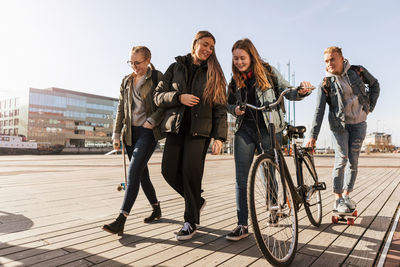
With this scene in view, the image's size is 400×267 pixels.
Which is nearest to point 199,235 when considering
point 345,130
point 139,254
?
point 139,254

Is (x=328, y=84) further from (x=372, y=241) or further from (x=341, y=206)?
(x=372, y=241)

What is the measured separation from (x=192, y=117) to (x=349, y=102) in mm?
1978

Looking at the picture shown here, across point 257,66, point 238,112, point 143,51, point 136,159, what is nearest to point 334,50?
point 257,66

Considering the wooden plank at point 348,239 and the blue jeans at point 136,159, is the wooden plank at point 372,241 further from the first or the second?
the blue jeans at point 136,159

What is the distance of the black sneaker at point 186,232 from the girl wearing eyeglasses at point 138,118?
22.9 inches

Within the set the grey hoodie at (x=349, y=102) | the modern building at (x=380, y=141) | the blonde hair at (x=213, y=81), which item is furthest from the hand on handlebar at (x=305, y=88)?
the modern building at (x=380, y=141)

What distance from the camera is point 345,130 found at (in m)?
3.45

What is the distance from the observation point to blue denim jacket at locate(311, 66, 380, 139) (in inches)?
130

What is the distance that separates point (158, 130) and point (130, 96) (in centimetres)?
Result: 52

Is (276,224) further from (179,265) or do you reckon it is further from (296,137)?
(296,137)

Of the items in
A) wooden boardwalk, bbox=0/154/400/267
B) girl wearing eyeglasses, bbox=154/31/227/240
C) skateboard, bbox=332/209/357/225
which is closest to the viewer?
wooden boardwalk, bbox=0/154/400/267

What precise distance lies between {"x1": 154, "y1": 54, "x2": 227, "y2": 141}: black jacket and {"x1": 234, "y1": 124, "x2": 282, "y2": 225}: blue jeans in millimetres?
184

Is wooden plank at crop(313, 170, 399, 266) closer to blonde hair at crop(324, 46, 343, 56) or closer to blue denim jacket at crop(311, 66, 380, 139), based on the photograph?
blue denim jacket at crop(311, 66, 380, 139)

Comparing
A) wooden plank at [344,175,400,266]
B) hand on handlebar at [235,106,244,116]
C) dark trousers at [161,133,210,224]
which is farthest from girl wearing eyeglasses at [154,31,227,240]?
wooden plank at [344,175,400,266]
